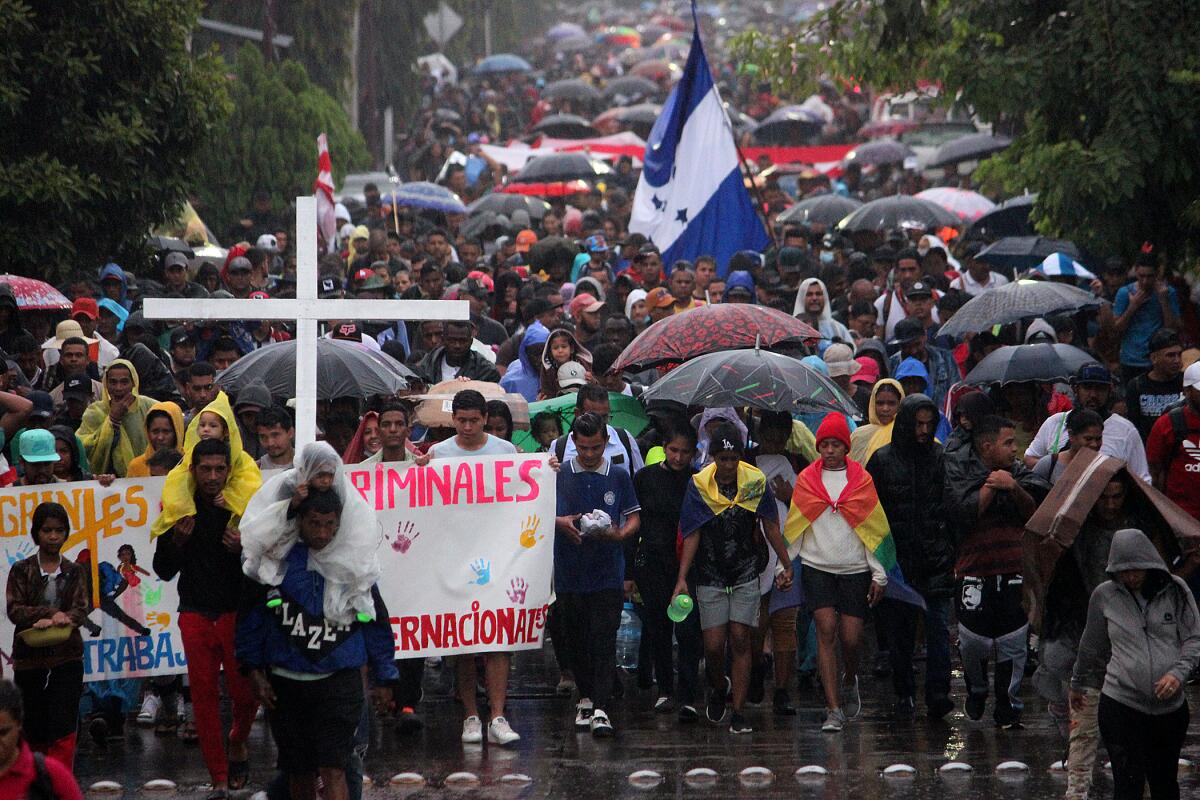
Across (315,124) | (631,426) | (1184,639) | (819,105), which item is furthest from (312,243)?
(819,105)

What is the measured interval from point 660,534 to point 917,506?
4.61 feet

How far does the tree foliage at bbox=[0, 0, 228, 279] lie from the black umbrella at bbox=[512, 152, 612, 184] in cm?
1212

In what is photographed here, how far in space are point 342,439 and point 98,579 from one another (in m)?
1.96

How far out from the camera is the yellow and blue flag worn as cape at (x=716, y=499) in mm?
10469

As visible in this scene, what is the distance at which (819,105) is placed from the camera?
43.7 m

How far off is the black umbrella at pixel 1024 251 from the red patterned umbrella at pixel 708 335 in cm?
622

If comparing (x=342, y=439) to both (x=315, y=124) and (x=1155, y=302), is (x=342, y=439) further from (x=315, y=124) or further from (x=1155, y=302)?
(x=315, y=124)

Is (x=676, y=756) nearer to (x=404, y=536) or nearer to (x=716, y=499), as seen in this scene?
(x=716, y=499)

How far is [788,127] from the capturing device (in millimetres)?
37594

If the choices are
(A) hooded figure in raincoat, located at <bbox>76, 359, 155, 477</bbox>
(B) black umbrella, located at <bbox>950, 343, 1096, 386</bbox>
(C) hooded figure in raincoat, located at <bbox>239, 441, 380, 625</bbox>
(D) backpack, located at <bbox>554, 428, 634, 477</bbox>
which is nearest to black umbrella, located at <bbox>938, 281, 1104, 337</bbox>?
(B) black umbrella, located at <bbox>950, 343, 1096, 386</bbox>

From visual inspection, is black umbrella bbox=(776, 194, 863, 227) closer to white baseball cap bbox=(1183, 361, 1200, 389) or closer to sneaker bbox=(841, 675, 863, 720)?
white baseball cap bbox=(1183, 361, 1200, 389)

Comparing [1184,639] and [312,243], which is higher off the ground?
[312,243]

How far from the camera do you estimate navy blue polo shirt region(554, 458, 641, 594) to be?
10.5 m

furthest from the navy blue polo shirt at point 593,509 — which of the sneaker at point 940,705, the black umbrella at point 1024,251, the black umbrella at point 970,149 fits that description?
the black umbrella at point 970,149
